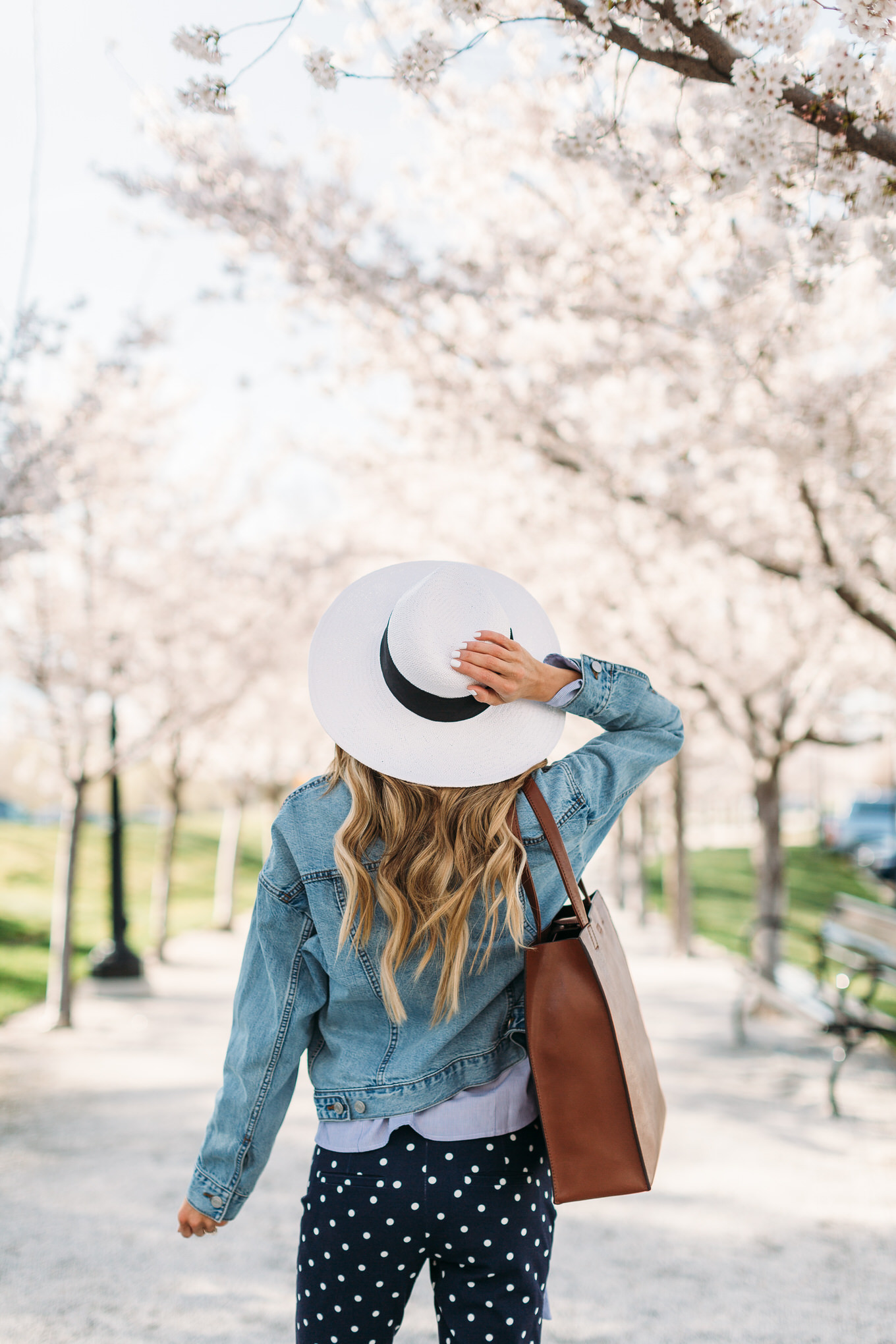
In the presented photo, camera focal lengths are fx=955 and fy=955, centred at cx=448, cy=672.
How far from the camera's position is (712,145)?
9.98ft

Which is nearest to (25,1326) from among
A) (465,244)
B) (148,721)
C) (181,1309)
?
(181,1309)

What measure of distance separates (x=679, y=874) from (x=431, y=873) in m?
9.96

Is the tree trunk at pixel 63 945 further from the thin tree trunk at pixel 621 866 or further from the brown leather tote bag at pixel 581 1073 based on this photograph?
the thin tree trunk at pixel 621 866

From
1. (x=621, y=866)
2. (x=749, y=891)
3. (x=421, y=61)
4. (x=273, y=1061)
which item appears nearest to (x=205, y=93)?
(x=421, y=61)

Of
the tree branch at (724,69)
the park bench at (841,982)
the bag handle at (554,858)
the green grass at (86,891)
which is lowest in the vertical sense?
the green grass at (86,891)

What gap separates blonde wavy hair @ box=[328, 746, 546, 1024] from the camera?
5.10ft

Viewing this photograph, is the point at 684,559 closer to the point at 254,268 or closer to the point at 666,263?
the point at 666,263

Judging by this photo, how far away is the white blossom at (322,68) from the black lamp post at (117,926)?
711cm

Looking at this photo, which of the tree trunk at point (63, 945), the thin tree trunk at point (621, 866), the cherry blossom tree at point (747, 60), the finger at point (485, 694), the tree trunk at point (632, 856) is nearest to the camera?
the finger at point (485, 694)

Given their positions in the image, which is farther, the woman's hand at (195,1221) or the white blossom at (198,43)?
the white blossom at (198,43)

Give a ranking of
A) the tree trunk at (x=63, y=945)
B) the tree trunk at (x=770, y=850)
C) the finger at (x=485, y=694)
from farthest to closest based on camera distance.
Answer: the tree trunk at (x=770, y=850), the tree trunk at (x=63, y=945), the finger at (x=485, y=694)

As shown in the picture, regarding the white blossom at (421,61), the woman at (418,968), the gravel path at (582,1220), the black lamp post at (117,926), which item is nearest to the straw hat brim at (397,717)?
the woman at (418,968)

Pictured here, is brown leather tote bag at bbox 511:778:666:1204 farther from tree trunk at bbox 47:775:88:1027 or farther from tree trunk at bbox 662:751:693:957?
tree trunk at bbox 662:751:693:957

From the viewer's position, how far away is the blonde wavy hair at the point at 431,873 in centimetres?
155
